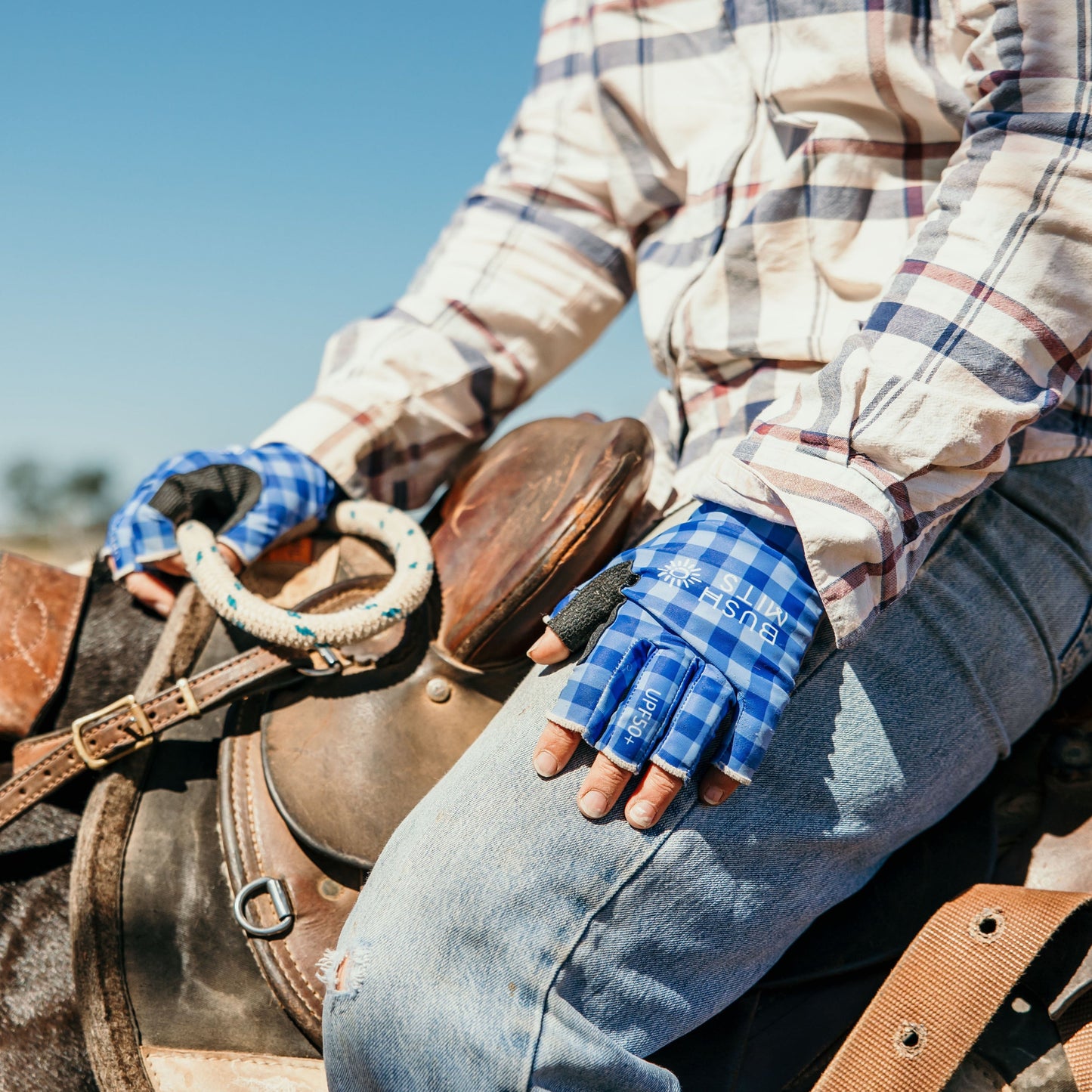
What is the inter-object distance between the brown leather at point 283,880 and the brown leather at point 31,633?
322 mm

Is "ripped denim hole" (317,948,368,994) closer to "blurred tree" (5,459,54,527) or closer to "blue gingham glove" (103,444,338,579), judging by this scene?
"blue gingham glove" (103,444,338,579)

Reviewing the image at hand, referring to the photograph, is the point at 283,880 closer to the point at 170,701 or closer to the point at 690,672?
the point at 170,701

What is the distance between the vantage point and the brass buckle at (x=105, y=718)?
3.69 ft

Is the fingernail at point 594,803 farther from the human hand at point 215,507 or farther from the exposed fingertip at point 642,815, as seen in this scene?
the human hand at point 215,507

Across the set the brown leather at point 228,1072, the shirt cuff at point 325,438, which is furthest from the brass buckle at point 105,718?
the shirt cuff at point 325,438

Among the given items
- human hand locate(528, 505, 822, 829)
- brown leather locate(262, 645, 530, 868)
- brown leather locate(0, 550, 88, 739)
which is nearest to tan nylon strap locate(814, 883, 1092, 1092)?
human hand locate(528, 505, 822, 829)

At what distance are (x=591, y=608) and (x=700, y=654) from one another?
129 millimetres

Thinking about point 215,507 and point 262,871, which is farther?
point 215,507

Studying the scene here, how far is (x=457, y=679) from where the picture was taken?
3.85 feet

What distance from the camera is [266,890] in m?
1.09

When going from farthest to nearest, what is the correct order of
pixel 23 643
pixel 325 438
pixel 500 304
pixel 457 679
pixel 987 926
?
pixel 500 304
pixel 325 438
pixel 23 643
pixel 457 679
pixel 987 926

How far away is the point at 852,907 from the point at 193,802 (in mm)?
856

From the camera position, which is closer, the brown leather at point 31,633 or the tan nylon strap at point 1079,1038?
the tan nylon strap at point 1079,1038

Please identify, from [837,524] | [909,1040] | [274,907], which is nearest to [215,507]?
[274,907]
